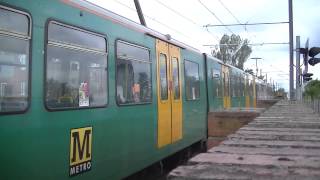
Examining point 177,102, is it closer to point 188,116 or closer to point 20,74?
point 188,116

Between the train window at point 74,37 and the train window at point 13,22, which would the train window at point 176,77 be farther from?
the train window at point 13,22

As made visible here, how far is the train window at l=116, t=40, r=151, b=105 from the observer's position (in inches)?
294

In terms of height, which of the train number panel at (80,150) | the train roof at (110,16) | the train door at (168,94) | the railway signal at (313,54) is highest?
the railway signal at (313,54)

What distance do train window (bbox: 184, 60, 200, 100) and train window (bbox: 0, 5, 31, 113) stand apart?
704 centimetres

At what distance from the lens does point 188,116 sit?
472 inches

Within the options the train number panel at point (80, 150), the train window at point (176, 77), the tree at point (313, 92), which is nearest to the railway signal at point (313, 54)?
the tree at point (313, 92)

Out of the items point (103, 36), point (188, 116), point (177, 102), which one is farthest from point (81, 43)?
point (188, 116)

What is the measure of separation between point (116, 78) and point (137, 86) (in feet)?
3.47

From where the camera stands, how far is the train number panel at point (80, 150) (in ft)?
19.4

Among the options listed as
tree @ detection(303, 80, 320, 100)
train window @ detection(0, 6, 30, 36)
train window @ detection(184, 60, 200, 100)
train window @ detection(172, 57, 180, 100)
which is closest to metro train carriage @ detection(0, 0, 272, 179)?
train window @ detection(0, 6, 30, 36)

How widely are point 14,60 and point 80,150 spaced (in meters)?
1.56

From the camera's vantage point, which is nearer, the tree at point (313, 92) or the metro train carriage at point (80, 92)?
the metro train carriage at point (80, 92)

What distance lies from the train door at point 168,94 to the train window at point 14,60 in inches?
179

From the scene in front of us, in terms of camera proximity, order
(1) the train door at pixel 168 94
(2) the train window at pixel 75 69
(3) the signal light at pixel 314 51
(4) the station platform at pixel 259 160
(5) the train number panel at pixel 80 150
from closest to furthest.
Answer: (4) the station platform at pixel 259 160 < (2) the train window at pixel 75 69 < (5) the train number panel at pixel 80 150 < (1) the train door at pixel 168 94 < (3) the signal light at pixel 314 51
